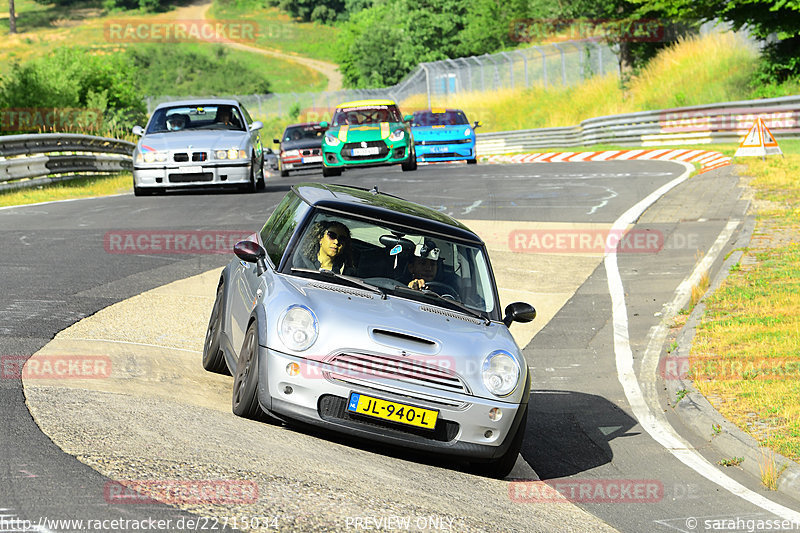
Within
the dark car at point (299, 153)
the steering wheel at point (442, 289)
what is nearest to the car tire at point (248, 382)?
the steering wheel at point (442, 289)

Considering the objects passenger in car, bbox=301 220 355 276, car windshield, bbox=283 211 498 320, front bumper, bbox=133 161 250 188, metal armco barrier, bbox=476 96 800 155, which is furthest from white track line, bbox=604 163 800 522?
→ metal armco barrier, bbox=476 96 800 155

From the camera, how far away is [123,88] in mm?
46188

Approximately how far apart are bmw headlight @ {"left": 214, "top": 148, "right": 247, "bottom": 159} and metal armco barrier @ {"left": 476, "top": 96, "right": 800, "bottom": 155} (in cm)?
1631

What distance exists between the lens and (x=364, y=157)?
83.0 feet

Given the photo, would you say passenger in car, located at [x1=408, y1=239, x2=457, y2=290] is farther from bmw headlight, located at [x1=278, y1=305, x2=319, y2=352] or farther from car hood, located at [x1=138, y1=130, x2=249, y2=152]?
car hood, located at [x1=138, y1=130, x2=249, y2=152]

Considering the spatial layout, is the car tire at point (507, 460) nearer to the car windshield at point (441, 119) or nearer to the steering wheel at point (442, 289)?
the steering wheel at point (442, 289)

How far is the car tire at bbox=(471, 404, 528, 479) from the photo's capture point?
266 inches

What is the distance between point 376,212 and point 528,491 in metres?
2.28

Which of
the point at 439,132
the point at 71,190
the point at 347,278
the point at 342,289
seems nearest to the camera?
the point at 342,289

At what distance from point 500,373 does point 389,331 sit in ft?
2.47

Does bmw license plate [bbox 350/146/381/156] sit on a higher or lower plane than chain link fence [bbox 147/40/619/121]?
lower

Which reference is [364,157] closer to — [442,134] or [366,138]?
[366,138]

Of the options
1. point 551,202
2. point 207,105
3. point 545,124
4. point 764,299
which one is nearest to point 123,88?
point 545,124

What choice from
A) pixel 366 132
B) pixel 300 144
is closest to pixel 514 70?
pixel 300 144
